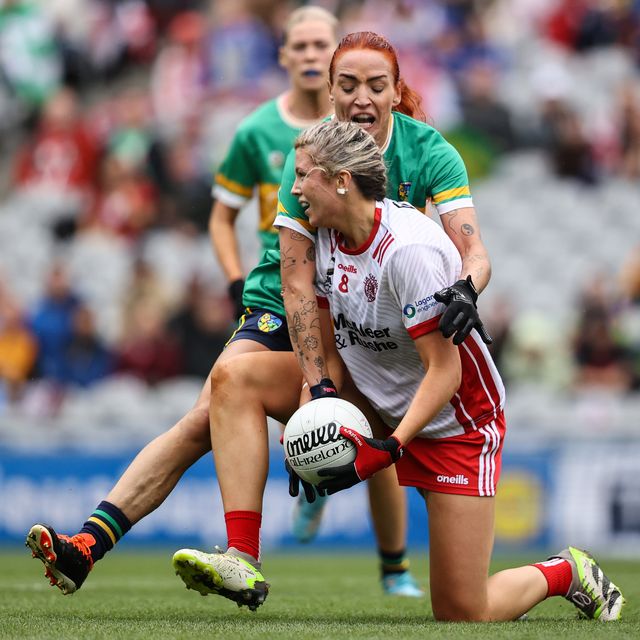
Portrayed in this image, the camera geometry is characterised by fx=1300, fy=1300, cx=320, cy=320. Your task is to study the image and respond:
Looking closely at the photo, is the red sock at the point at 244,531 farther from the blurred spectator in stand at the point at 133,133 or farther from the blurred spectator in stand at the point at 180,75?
the blurred spectator in stand at the point at 180,75

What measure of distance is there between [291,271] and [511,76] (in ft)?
30.9

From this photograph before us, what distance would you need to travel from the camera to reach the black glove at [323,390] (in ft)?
15.0

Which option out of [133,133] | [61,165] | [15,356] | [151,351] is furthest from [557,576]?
[61,165]

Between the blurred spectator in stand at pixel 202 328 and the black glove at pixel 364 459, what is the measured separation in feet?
22.8

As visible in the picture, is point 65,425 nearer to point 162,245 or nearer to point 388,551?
point 162,245

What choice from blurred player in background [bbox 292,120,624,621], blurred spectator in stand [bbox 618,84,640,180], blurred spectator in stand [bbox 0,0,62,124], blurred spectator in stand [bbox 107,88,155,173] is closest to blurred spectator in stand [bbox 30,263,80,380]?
blurred spectator in stand [bbox 107,88,155,173]

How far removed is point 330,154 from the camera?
441 centimetres

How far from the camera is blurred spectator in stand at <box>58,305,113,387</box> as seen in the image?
11.7 metres

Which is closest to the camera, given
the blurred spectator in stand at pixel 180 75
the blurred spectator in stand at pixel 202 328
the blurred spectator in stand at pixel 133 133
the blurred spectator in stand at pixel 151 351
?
the blurred spectator in stand at pixel 202 328

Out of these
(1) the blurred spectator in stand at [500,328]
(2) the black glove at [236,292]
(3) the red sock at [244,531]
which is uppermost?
(2) the black glove at [236,292]

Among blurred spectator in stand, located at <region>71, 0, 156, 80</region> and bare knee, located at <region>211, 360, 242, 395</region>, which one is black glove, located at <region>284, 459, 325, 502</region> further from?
blurred spectator in stand, located at <region>71, 0, 156, 80</region>

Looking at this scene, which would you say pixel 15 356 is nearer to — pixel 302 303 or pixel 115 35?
pixel 115 35

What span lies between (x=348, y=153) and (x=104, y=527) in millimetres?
1668

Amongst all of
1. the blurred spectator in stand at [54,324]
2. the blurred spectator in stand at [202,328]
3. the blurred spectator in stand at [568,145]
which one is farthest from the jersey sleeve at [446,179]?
the blurred spectator in stand at [568,145]
